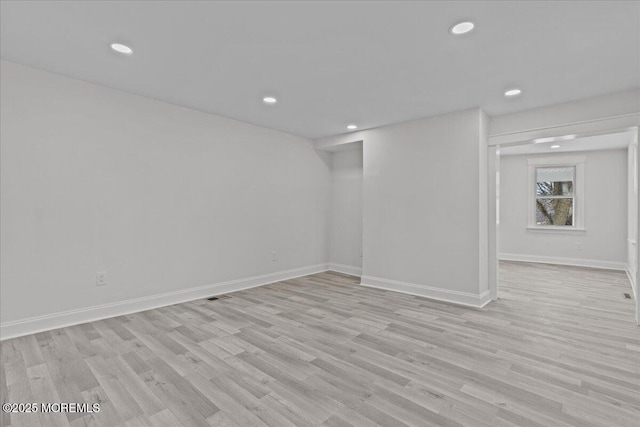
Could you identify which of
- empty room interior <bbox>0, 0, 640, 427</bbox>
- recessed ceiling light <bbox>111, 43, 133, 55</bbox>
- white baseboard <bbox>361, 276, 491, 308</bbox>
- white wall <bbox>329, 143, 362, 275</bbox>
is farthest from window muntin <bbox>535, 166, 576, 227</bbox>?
recessed ceiling light <bbox>111, 43, 133, 55</bbox>

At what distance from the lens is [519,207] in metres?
7.21

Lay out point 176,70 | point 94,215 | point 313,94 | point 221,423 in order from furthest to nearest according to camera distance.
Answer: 1. point 313,94
2. point 94,215
3. point 176,70
4. point 221,423

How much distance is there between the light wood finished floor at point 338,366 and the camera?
1.71 m

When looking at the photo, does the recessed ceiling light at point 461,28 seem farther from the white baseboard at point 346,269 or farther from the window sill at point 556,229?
the window sill at point 556,229

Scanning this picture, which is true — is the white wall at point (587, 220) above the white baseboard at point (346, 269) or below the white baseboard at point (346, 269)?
above

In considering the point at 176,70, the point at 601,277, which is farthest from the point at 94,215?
the point at 601,277

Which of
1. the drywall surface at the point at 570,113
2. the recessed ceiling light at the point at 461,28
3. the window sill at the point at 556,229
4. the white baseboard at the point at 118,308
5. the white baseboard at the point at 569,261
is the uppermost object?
the recessed ceiling light at the point at 461,28

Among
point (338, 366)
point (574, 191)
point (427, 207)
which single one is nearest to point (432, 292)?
point (427, 207)

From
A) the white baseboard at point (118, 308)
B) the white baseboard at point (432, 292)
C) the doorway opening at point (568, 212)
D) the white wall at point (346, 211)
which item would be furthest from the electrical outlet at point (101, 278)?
the doorway opening at point (568, 212)

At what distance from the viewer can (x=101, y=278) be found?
318cm

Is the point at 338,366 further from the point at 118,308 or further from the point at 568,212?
the point at 568,212

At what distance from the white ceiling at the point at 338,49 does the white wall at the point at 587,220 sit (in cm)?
427

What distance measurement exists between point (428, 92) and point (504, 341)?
260 cm

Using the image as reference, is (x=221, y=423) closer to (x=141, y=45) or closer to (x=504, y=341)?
(x=504, y=341)
